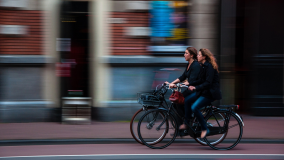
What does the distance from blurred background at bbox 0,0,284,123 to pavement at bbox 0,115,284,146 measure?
44 centimetres

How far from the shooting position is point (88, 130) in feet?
22.3

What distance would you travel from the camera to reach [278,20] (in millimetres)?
8352

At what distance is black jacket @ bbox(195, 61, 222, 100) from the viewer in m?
5.04

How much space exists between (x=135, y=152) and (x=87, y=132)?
1765 mm

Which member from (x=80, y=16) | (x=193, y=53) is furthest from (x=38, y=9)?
(x=193, y=53)

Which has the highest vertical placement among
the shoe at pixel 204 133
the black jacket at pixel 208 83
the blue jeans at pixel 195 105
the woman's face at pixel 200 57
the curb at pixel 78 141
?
the woman's face at pixel 200 57

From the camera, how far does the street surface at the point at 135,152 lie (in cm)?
485

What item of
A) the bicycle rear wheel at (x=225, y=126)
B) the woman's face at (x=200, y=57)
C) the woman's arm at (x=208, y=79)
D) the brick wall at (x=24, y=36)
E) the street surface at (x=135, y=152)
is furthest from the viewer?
the brick wall at (x=24, y=36)

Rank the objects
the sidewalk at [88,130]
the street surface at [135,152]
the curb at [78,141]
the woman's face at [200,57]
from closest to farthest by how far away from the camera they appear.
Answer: the street surface at [135,152] → the woman's face at [200,57] → the curb at [78,141] → the sidewalk at [88,130]

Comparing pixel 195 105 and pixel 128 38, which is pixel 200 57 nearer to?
pixel 195 105

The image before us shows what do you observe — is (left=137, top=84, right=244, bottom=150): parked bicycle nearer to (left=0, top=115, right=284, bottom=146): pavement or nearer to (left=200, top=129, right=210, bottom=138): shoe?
(left=200, top=129, right=210, bottom=138): shoe

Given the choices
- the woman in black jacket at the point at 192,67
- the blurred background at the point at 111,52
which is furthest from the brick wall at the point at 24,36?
the woman in black jacket at the point at 192,67

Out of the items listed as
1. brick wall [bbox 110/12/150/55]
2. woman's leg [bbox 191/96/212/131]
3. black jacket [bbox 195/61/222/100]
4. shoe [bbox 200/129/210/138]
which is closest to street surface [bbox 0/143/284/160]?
shoe [bbox 200/129/210/138]

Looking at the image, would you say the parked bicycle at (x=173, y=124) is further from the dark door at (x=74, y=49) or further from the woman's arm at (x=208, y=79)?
the dark door at (x=74, y=49)
